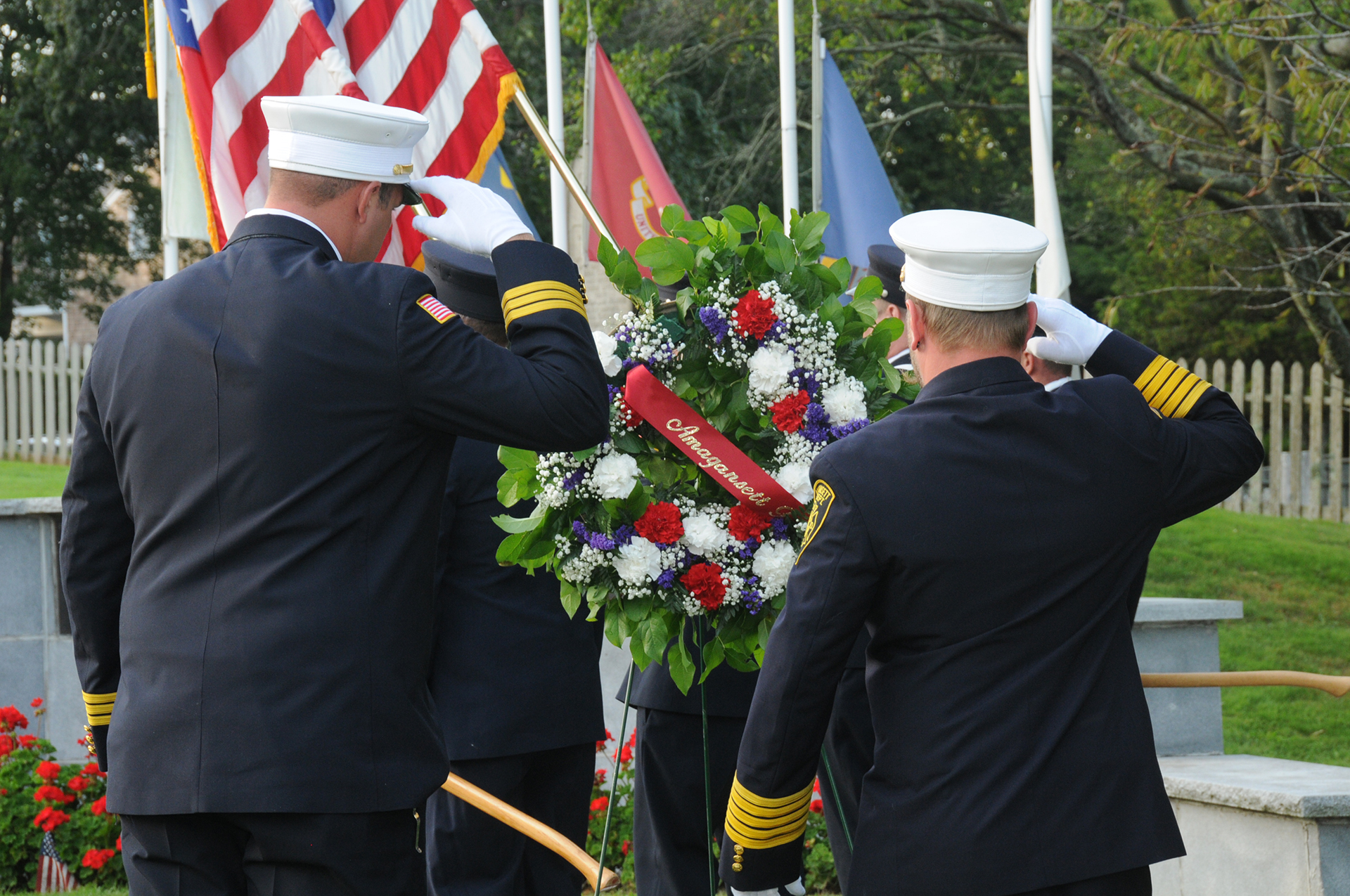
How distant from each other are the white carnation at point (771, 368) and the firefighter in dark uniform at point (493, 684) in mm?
928

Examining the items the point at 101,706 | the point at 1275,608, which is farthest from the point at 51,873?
the point at 1275,608

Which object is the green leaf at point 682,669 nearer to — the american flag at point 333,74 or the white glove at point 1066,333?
the white glove at point 1066,333

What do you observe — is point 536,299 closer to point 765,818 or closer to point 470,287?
point 765,818

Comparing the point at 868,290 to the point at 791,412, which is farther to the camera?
the point at 868,290

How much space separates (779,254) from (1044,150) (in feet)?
13.3

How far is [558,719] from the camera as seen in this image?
3637 millimetres

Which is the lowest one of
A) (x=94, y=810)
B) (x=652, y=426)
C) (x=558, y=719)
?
(x=94, y=810)

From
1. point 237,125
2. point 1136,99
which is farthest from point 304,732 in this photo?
point 1136,99

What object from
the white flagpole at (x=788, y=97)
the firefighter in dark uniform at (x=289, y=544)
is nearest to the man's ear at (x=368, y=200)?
the firefighter in dark uniform at (x=289, y=544)

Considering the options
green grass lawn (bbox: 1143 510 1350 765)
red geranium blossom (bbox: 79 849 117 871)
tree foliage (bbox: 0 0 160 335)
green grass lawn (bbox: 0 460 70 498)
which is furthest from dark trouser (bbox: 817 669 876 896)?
tree foliage (bbox: 0 0 160 335)

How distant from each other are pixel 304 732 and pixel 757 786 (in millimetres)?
748

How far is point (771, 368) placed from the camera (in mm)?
2914

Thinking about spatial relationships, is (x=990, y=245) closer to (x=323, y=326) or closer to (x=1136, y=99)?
(x=323, y=326)

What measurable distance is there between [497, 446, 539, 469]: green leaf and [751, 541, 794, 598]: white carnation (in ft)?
1.73
